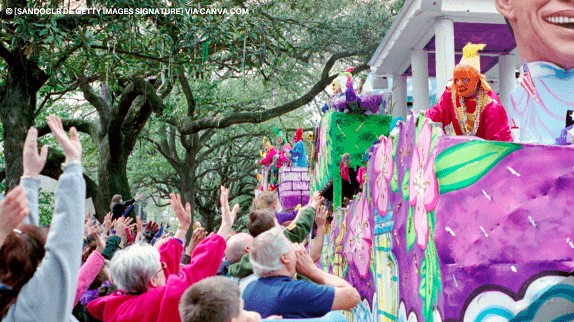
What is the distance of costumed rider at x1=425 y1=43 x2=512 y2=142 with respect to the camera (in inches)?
216

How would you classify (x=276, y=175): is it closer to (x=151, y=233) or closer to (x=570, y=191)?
(x=151, y=233)

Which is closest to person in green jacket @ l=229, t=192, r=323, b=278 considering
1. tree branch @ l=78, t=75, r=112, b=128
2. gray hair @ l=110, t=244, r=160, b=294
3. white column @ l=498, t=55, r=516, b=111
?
gray hair @ l=110, t=244, r=160, b=294

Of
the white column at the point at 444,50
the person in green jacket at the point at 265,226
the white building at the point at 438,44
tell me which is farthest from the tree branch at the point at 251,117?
the person in green jacket at the point at 265,226

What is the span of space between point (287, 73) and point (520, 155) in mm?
13280

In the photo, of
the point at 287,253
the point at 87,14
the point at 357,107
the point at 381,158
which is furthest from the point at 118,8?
the point at 287,253

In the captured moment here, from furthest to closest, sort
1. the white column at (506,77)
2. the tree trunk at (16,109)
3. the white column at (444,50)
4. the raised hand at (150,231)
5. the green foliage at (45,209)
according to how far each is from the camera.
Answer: the green foliage at (45,209)
the tree trunk at (16,109)
the white column at (506,77)
the white column at (444,50)
the raised hand at (150,231)

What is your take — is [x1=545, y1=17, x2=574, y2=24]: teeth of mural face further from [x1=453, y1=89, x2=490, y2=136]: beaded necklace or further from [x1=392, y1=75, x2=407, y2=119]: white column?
[x1=392, y1=75, x2=407, y2=119]: white column

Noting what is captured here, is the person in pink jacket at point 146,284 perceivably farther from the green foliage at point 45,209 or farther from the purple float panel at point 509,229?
the green foliage at point 45,209

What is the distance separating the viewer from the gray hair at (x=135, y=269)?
3877 mm

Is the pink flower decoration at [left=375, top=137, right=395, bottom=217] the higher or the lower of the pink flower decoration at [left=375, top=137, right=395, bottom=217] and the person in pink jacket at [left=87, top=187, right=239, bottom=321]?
the higher

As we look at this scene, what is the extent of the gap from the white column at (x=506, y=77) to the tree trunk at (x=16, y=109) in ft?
25.2

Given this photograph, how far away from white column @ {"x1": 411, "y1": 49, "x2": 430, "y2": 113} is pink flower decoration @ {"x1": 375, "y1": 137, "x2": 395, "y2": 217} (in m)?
4.76

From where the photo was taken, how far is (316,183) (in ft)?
37.5

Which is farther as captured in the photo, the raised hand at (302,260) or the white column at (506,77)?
the white column at (506,77)
